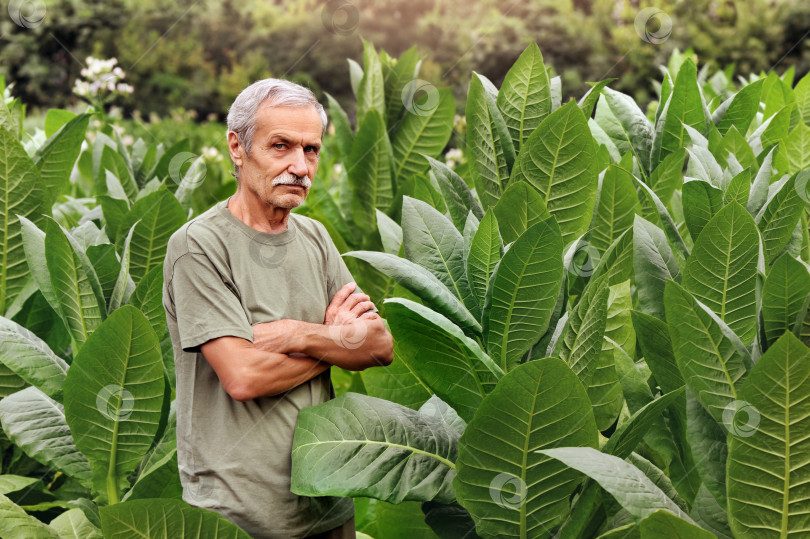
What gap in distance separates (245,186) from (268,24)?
20.0 m

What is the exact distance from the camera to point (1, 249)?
8.87 feet

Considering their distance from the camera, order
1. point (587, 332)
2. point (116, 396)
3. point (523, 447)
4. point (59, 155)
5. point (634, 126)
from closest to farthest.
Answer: point (523, 447), point (587, 332), point (116, 396), point (634, 126), point (59, 155)

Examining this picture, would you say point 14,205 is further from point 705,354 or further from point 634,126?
point 705,354

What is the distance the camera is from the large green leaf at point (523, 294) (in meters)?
1.65

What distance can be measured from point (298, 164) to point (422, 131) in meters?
1.81

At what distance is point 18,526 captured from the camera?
6.82 ft

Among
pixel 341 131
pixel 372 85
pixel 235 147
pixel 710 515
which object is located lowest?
pixel 710 515

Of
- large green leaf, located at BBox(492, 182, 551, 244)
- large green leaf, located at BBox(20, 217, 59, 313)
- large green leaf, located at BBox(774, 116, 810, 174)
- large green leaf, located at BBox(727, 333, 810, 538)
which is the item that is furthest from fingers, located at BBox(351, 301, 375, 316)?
large green leaf, located at BBox(774, 116, 810, 174)

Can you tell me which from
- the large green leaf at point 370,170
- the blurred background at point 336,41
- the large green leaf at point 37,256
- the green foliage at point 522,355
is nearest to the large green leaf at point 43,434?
the green foliage at point 522,355

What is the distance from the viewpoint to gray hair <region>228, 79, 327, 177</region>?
1.81 metres

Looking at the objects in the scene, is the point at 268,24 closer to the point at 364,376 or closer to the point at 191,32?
the point at 191,32

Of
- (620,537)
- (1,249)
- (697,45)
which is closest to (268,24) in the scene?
(697,45)

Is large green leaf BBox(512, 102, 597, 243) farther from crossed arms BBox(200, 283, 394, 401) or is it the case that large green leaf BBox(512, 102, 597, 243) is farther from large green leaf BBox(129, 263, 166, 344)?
large green leaf BBox(129, 263, 166, 344)

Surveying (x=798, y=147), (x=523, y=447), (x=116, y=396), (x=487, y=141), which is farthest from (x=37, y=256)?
(x=798, y=147)
